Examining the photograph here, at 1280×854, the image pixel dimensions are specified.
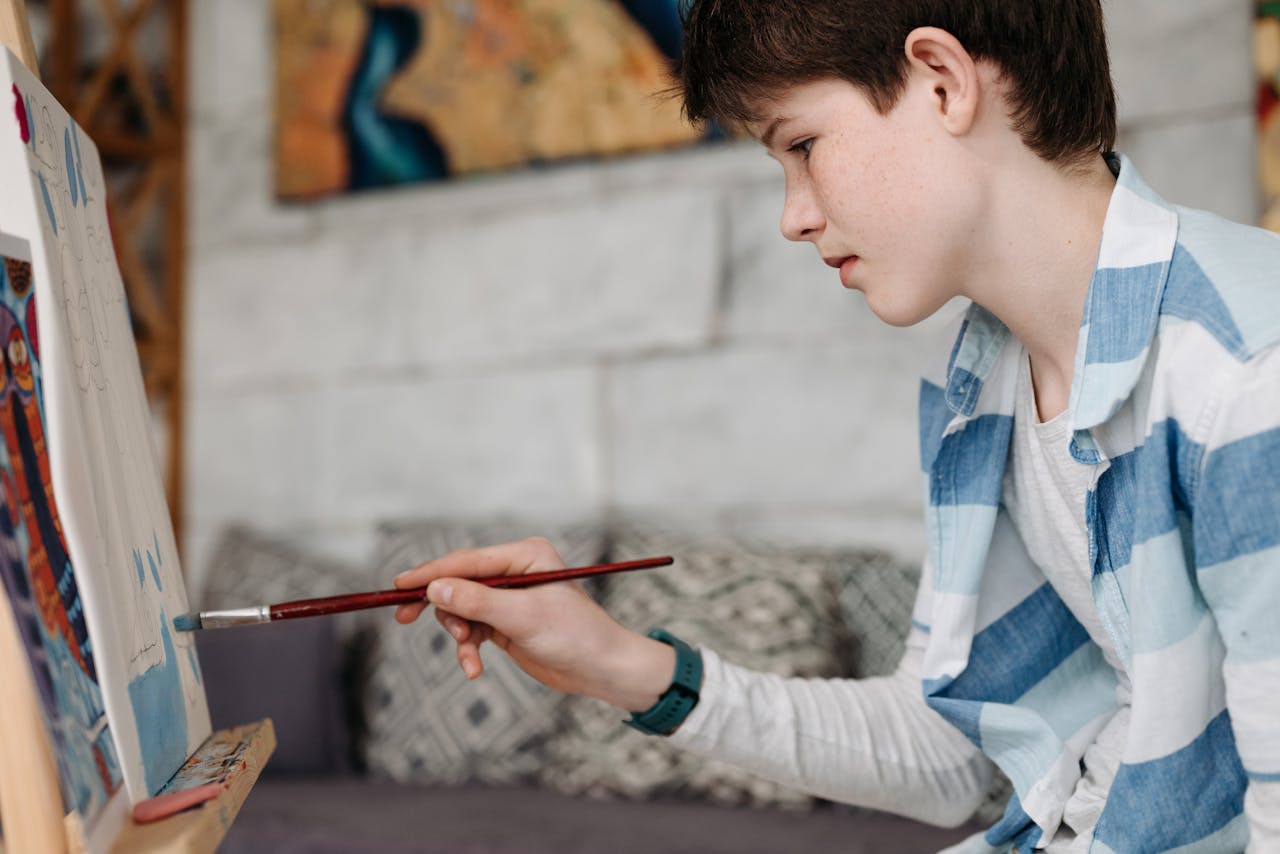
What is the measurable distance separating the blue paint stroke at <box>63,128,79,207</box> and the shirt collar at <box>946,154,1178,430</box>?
746 mm

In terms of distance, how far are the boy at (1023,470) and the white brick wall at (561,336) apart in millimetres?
1174

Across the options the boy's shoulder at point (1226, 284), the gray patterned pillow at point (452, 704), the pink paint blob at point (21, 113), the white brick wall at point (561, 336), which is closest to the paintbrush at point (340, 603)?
the pink paint blob at point (21, 113)

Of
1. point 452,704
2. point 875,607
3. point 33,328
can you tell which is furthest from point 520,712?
point 33,328

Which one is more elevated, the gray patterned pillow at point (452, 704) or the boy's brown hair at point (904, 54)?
the boy's brown hair at point (904, 54)

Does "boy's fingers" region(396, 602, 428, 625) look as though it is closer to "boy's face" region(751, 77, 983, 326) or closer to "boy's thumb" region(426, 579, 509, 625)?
"boy's thumb" region(426, 579, 509, 625)

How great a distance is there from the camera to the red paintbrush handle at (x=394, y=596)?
0.94 m

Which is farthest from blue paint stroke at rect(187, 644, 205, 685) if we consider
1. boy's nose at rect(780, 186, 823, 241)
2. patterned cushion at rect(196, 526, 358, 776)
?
patterned cushion at rect(196, 526, 358, 776)

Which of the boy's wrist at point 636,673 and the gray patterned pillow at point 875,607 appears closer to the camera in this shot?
the boy's wrist at point 636,673

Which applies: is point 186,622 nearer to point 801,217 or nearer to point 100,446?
point 100,446

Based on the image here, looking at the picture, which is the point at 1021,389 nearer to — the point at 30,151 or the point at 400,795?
the point at 30,151

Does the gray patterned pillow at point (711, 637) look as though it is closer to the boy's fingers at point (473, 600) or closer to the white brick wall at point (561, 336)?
the white brick wall at point (561, 336)

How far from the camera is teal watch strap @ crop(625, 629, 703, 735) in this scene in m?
1.14

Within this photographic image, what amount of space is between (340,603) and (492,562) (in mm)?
183

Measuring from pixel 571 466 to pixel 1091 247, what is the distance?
1.72 metres
